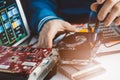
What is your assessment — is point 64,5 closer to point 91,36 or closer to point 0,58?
point 91,36

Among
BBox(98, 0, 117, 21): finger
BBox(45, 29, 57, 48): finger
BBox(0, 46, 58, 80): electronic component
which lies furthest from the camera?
BBox(45, 29, 57, 48): finger

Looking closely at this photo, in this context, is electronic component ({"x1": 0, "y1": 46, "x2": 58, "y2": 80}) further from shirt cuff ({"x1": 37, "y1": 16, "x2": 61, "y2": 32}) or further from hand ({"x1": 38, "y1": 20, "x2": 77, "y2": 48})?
shirt cuff ({"x1": 37, "y1": 16, "x2": 61, "y2": 32})

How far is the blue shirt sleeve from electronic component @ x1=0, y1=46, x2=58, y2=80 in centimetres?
28

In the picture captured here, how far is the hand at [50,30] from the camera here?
101 cm

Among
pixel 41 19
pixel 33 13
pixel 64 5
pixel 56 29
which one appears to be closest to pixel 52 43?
pixel 56 29

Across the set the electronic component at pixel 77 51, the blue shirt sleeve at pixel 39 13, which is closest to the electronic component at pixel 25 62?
the electronic component at pixel 77 51

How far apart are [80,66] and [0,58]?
0.78ft

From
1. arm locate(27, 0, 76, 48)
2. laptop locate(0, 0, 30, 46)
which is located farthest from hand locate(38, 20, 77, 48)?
laptop locate(0, 0, 30, 46)

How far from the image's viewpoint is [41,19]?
1.17 m

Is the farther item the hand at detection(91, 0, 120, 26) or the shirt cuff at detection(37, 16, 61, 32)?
the shirt cuff at detection(37, 16, 61, 32)

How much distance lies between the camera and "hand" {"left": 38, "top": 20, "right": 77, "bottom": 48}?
101 centimetres

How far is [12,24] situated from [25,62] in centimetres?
34

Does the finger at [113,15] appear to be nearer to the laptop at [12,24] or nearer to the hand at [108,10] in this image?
the hand at [108,10]

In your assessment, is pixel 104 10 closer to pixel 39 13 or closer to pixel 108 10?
pixel 108 10
